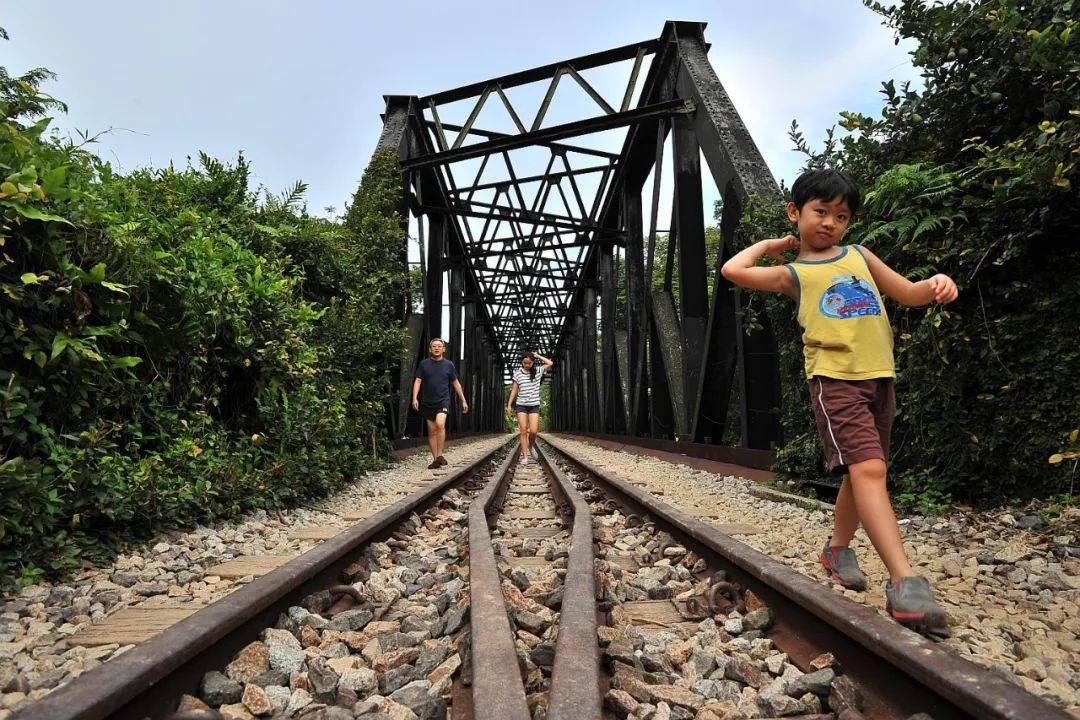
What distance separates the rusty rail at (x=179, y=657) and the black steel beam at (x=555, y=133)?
27.2 feet

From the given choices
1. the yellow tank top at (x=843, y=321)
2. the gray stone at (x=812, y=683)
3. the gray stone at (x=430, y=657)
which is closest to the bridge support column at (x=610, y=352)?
the yellow tank top at (x=843, y=321)

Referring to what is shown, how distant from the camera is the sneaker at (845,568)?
7.04ft

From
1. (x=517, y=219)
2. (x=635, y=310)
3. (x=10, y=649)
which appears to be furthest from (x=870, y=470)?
(x=517, y=219)

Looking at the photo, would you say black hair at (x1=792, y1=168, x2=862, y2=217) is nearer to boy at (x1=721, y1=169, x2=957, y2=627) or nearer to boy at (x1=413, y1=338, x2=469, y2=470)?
boy at (x1=721, y1=169, x2=957, y2=627)

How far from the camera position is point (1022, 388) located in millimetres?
2980

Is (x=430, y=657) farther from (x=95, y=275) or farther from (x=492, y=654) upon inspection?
(x=95, y=275)

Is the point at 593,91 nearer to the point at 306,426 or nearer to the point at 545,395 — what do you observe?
the point at 306,426

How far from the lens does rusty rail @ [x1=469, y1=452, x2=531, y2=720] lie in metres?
1.17

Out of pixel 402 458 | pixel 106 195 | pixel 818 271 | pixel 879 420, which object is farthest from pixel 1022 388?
pixel 402 458

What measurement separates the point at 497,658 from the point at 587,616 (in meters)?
0.41

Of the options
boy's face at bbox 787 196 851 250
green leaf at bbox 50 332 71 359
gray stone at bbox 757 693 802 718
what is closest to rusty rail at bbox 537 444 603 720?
gray stone at bbox 757 693 802 718

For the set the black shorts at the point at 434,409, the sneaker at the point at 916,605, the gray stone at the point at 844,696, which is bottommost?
the gray stone at the point at 844,696

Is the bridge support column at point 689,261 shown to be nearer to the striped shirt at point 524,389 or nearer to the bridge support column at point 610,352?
the striped shirt at point 524,389

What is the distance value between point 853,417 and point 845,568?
64 cm
